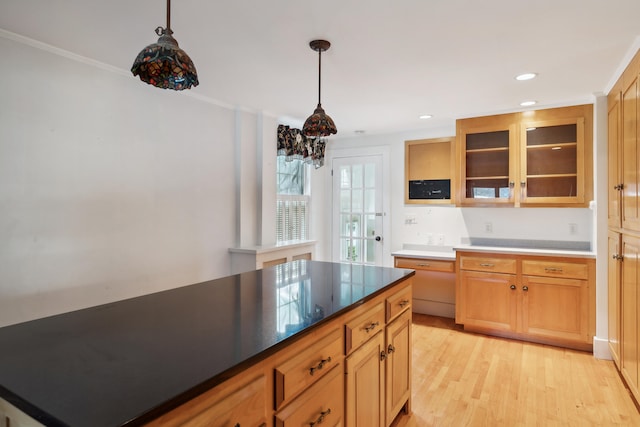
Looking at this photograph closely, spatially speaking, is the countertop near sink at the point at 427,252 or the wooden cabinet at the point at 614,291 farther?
the countertop near sink at the point at 427,252

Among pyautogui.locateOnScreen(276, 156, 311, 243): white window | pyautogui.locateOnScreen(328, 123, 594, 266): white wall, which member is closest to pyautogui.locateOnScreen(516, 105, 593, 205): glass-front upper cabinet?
pyautogui.locateOnScreen(328, 123, 594, 266): white wall

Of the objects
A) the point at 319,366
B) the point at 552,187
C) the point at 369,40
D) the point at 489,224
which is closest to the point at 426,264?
the point at 489,224

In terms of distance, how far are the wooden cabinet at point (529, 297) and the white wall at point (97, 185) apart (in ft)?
8.51

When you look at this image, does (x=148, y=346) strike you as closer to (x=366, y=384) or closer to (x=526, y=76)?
(x=366, y=384)

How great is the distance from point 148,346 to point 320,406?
69 cm

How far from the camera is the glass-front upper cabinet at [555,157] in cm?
347

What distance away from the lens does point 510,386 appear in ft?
8.88

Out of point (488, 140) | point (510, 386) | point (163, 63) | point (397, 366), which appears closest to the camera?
point (163, 63)


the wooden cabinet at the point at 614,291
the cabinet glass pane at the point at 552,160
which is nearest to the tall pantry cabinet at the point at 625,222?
the wooden cabinet at the point at 614,291

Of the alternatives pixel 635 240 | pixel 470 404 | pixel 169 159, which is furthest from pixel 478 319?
pixel 169 159

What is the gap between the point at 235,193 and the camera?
379 cm

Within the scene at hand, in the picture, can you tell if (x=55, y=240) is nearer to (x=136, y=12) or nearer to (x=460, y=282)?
(x=136, y=12)

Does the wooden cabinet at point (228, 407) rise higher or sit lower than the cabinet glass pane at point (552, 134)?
lower

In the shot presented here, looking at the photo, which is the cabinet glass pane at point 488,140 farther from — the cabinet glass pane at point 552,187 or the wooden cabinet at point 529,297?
the wooden cabinet at point 529,297
